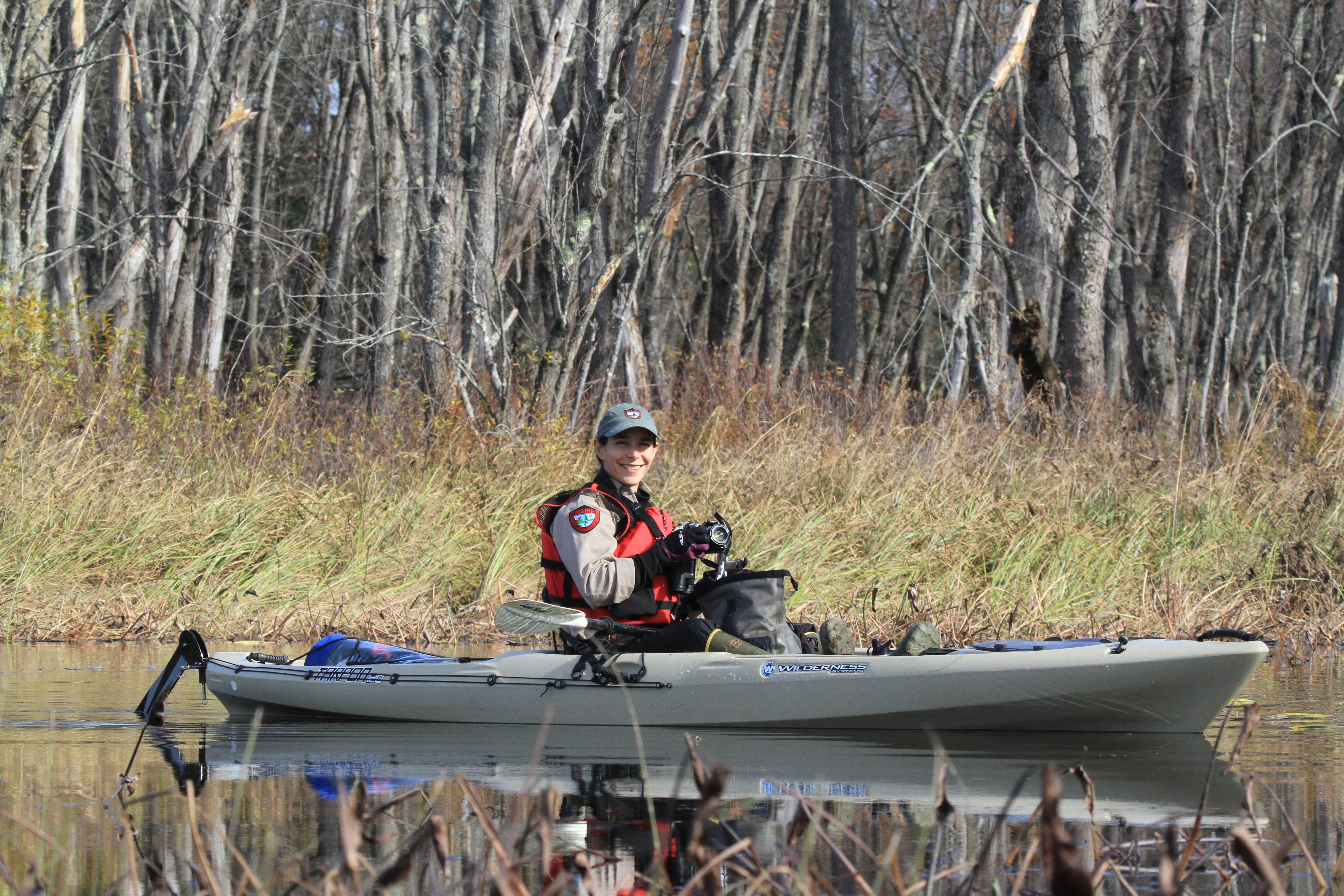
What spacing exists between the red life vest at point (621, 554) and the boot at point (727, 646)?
22 centimetres

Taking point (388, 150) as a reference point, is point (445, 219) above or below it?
below

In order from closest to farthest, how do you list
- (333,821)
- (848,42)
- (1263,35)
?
(333,821) < (848,42) < (1263,35)

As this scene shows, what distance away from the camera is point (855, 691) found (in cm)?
604

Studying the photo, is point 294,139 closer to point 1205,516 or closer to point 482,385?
point 482,385

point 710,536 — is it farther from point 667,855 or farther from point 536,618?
point 667,855

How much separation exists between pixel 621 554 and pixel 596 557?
175 mm

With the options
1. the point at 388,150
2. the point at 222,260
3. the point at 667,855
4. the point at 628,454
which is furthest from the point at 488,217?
the point at 667,855

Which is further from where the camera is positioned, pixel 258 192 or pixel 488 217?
pixel 258 192

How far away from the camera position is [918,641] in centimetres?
622

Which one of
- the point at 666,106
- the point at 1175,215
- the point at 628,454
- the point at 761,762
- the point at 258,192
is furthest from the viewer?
the point at 258,192

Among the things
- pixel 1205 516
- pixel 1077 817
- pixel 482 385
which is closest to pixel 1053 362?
pixel 1205 516

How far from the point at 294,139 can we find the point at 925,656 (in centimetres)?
2300

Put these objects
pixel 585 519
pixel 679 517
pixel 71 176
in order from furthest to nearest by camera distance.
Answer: pixel 71 176
pixel 679 517
pixel 585 519

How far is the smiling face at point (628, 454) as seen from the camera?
6.16m
